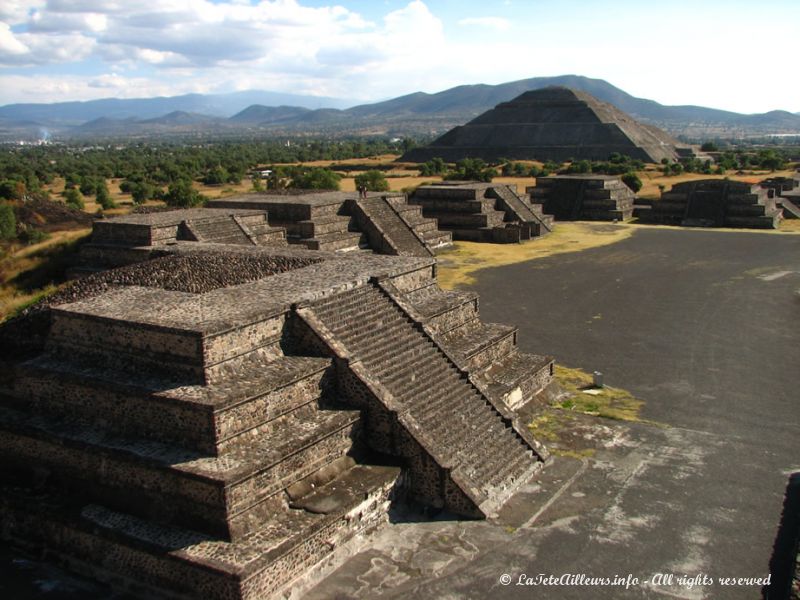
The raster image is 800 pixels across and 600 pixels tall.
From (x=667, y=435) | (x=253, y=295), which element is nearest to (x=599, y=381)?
(x=667, y=435)

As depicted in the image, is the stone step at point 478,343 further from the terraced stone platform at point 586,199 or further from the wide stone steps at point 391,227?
the terraced stone platform at point 586,199

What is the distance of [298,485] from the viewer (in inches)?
392

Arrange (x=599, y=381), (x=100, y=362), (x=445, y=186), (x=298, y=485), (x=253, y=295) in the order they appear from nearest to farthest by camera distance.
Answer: (x=298, y=485) → (x=100, y=362) → (x=253, y=295) → (x=599, y=381) → (x=445, y=186)

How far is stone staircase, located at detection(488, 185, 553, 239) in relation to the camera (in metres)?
39.2

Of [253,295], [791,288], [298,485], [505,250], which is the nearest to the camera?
[298,485]

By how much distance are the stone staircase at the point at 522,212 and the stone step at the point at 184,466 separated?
95.6 ft

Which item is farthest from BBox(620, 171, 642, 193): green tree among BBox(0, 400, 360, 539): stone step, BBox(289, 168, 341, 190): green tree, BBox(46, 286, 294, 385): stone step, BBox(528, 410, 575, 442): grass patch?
BBox(0, 400, 360, 539): stone step

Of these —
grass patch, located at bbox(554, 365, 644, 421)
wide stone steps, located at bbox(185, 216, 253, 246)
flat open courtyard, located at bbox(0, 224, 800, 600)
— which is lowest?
flat open courtyard, located at bbox(0, 224, 800, 600)

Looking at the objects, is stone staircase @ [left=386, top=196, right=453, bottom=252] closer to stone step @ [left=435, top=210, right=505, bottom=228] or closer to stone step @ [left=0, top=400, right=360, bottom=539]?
stone step @ [left=435, top=210, right=505, bottom=228]

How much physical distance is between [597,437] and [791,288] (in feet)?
55.7

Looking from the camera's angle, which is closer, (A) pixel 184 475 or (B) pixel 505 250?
(A) pixel 184 475

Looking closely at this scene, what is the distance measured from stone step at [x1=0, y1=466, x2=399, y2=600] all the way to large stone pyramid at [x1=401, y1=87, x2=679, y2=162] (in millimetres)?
78101

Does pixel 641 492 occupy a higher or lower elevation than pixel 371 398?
lower

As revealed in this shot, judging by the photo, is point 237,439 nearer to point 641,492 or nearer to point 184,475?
point 184,475
